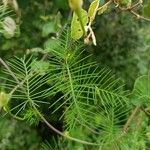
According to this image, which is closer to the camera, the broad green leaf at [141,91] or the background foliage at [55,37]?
the broad green leaf at [141,91]

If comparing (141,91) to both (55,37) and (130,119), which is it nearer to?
(130,119)

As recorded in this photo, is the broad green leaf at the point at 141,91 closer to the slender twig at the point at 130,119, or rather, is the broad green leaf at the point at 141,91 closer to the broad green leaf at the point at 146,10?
the slender twig at the point at 130,119

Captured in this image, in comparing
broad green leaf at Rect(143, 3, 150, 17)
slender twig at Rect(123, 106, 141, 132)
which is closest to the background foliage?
slender twig at Rect(123, 106, 141, 132)

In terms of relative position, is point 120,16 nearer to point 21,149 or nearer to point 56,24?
point 56,24

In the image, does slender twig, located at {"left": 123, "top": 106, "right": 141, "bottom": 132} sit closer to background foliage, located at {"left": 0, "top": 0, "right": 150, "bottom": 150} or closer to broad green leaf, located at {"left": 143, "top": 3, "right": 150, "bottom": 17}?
background foliage, located at {"left": 0, "top": 0, "right": 150, "bottom": 150}

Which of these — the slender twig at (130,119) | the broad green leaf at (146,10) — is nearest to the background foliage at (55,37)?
the slender twig at (130,119)

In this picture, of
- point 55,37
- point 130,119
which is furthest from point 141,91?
point 55,37

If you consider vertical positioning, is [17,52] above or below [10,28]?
below

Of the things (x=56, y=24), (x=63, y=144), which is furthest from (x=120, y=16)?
(x=63, y=144)
